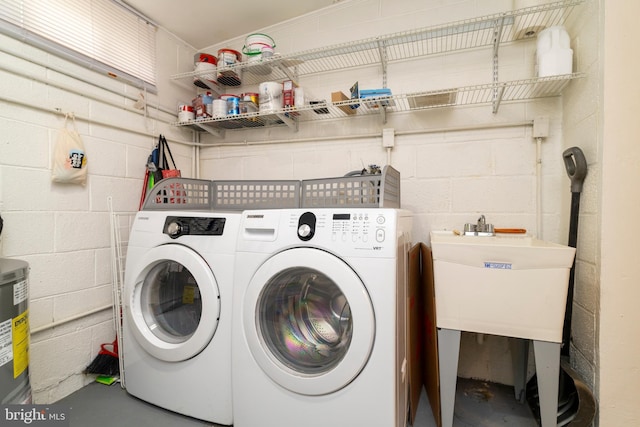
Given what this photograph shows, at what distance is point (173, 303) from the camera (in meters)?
1.56

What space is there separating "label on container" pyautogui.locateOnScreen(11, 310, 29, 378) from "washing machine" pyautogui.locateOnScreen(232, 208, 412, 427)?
67 cm

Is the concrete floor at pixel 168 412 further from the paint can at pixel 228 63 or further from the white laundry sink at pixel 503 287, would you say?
the paint can at pixel 228 63

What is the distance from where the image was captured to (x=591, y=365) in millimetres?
1203

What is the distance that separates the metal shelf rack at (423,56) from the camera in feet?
4.85

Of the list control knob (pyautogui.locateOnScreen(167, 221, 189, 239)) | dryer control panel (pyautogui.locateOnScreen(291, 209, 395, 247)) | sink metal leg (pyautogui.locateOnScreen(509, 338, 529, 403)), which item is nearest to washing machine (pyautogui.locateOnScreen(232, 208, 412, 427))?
dryer control panel (pyautogui.locateOnScreen(291, 209, 395, 247))

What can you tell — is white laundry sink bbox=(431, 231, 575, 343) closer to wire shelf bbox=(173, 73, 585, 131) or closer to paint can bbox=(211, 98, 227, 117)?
wire shelf bbox=(173, 73, 585, 131)

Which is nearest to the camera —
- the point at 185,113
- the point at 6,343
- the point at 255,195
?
the point at 6,343

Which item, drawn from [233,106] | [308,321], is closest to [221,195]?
[233,106]

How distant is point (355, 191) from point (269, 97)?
36.2 inches

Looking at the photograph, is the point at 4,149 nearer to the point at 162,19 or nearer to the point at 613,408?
the point at 162,19

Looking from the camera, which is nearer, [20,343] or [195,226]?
[20,343]

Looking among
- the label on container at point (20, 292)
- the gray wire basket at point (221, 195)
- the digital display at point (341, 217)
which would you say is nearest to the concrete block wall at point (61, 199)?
the gray wire basket at point (221, 195)

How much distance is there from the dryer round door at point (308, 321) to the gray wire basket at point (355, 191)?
13.8 inches

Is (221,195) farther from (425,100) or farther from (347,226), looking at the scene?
(425,100)
